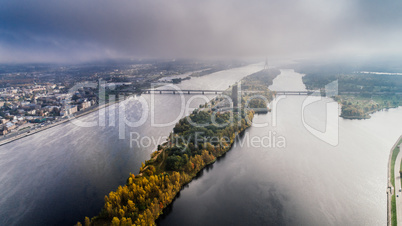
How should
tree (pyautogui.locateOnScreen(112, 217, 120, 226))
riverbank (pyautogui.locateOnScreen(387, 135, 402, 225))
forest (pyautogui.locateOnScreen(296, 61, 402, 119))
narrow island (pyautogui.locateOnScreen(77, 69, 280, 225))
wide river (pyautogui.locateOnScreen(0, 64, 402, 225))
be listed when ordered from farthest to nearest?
forest (pyautogui.locateOnScreen(296, 61, 402, 119)), wide river (pyautogui.locateOnScreen(0, 64, 402, 225)), riverbank (pyautogui.locateOnScreen(387, 135, 402, 225)), narrow island (pyautogui.locateOnScreen(77, 69, 280, 225)), tree (pyautogui.locateOnScreen(112, 217, 120, 226))

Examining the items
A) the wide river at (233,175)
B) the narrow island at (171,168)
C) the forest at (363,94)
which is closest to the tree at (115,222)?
the narrow island at (171,168)

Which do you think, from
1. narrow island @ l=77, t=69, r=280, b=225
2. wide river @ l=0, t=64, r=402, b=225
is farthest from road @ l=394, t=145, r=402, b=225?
narrow island @ l=77, t=69, r=280, b=225

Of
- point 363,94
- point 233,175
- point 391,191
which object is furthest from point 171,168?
point 363,94

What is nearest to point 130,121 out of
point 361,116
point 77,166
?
point 77,166

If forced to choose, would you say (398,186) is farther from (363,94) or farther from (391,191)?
(363,94)

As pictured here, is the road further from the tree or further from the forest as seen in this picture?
the forest

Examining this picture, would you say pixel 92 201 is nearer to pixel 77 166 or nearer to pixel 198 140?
pixel 77 166

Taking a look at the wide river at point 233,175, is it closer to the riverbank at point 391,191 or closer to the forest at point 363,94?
the riverbank at point 391,191
